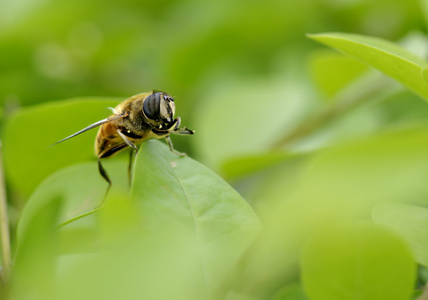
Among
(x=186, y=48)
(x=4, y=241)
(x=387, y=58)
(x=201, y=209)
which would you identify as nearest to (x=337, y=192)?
(x=201, y=209)

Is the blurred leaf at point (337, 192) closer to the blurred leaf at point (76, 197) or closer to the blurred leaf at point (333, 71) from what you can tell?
the blurred leaf at point (76, 197)

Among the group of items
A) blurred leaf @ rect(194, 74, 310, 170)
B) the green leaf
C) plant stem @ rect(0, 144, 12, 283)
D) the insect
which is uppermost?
the green leaf

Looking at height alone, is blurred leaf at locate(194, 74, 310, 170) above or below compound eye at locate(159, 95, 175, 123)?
below

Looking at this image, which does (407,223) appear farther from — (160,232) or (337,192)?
(160,232)

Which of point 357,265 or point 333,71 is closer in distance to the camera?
point 357,265

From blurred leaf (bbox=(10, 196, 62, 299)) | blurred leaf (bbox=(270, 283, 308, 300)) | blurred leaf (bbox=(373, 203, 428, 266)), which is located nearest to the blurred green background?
blurred leaf (bbox=(270, 283, 308, 300))

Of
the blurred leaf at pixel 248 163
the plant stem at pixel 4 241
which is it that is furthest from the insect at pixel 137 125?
the plant stem at pixel 4 241

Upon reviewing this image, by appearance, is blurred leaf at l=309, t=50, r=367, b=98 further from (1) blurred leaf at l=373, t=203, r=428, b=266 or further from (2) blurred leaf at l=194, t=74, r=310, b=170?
(1) blurred leaf at l=373, t=203, r=428, b=266
